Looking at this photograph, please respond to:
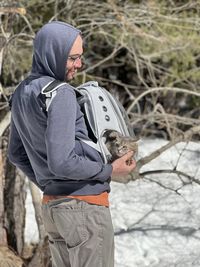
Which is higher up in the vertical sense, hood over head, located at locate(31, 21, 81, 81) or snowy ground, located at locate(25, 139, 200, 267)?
hood over head, located at locate(31, 21, 81, 81)

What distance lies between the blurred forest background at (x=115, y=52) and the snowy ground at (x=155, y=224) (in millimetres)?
687

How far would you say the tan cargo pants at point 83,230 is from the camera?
2.16 metres

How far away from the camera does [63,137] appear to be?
1980 mm

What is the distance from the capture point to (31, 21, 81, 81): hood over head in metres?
2.08

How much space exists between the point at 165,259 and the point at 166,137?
4.67m

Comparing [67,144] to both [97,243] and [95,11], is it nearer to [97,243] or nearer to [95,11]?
[97,243]

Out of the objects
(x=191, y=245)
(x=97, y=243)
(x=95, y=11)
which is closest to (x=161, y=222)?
(x=191, y=245)

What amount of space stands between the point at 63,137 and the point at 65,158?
8 centimetres

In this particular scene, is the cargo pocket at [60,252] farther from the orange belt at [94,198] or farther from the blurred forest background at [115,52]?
the blurred forest background at [115,52]

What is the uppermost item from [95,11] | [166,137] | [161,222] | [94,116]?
[94,116]

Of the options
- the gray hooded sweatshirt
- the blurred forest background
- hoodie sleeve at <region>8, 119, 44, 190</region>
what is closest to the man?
the gray hooded sweatshirt

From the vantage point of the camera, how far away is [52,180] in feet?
7.23

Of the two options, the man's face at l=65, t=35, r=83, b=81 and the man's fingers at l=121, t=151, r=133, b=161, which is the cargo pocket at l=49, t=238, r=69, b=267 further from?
the man's face at l=65, t=35, r=83, b=81

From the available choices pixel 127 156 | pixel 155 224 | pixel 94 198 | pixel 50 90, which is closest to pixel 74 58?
pixel 50 90
